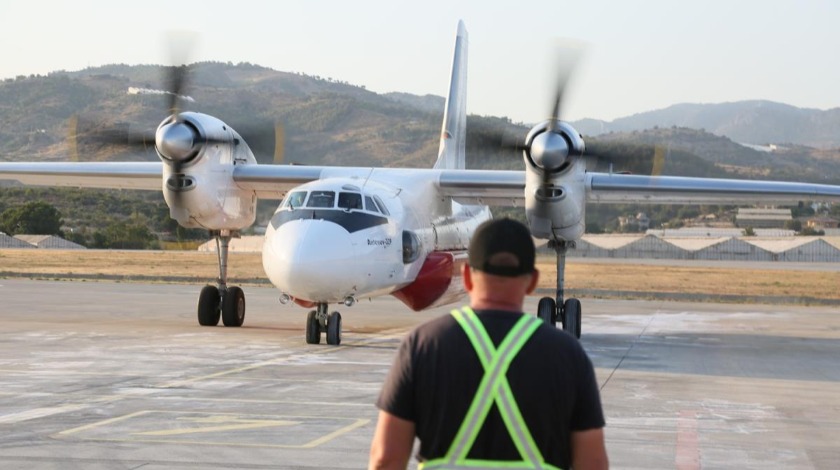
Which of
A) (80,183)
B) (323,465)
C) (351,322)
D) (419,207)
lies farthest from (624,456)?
(80,183)

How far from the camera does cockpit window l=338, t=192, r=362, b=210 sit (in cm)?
1712

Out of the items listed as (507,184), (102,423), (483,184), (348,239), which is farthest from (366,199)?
(102,423)

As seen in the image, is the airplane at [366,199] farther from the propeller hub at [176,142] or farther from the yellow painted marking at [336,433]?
the yellow painted marking at [336,433]

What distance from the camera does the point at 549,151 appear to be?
1869 centimetres

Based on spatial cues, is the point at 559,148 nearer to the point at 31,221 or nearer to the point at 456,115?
the point at 456,115

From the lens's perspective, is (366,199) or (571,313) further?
(571,313)

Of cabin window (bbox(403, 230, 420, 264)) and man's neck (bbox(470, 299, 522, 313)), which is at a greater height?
man's neck (bbox(470, 299, 522, 313))

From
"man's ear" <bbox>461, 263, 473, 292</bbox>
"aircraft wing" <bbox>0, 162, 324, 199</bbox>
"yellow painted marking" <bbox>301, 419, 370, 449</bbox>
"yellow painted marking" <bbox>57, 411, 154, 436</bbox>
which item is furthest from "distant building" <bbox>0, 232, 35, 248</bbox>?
"man's ear" <bbox>461, 263, 473, 292</bbox>

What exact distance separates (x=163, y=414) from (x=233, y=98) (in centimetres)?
16947

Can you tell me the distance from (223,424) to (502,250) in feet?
21.1

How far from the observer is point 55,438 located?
891 cm

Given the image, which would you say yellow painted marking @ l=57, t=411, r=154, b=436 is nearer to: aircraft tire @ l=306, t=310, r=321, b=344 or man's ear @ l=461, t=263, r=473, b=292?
man's ear @ l=461, t=263, r=473, b=292

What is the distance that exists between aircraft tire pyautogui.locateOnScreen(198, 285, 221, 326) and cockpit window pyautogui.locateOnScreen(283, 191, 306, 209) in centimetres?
425

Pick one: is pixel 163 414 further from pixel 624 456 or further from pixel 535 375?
pixel 535 375
